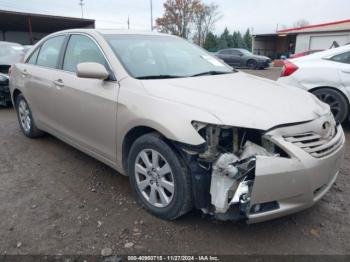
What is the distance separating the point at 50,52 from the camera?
415 cm

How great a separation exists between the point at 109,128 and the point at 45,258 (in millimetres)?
1218

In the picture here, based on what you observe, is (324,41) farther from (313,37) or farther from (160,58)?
(160,58)

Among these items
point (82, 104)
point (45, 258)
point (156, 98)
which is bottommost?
point (45, 258)

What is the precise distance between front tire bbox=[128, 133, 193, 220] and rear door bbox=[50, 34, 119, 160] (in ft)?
1.22

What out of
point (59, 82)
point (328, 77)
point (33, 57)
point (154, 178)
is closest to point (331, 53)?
point (328, 77)

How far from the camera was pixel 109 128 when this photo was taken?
2965mm

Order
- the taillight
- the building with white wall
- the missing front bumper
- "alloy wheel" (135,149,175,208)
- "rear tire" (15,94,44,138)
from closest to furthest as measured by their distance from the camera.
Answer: the missing front bumper
"alloy wheel" (135,149,175,208)
"rear tire" (15,94,44,138)
the taillight
the building with white wall

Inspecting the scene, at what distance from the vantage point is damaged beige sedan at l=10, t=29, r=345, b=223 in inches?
87.3

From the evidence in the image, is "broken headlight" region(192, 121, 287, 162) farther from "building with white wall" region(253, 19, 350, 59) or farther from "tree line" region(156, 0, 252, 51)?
"tree line" region(156, 0, 252, 51)

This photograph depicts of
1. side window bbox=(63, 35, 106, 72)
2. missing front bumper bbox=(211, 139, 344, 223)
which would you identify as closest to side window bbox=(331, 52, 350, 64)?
missing front bumper bbox=(211, 139, 344, 223)

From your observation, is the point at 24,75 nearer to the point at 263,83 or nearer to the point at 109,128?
the point at 109,128

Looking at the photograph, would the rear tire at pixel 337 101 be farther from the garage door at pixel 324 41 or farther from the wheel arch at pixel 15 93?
the garage door at pixel 324 41

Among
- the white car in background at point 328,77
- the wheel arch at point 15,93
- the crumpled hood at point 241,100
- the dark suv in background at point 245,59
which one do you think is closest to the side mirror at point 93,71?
the crumpled hood at point 241,100

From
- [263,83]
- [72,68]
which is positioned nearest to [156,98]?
[263,83]
